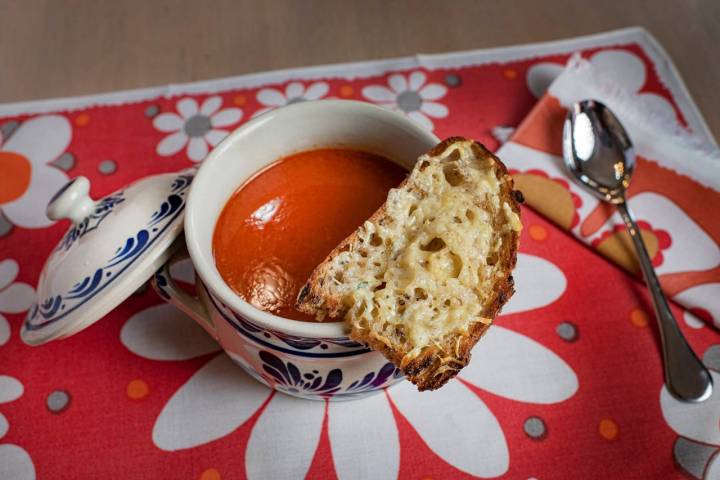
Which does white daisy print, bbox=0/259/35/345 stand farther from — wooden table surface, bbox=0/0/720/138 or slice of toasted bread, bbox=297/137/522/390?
slice of toasted bread, bbox=297/137/522/390

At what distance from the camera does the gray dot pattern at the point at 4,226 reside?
3.99 ft

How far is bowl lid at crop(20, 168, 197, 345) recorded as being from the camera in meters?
0.88

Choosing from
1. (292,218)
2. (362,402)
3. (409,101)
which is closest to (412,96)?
(409,101)

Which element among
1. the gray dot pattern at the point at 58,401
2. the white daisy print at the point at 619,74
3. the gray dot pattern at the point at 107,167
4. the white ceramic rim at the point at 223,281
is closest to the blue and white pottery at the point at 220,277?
the white ceramic rim at the point at 223,281

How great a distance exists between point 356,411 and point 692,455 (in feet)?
1.62

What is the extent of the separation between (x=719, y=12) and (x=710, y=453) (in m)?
1.16

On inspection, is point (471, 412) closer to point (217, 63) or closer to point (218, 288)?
point (218, 288)

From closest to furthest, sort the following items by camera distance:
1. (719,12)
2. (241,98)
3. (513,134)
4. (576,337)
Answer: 1. (576,337)
2. (513,134)
3. (241,98)
4. (719,12)

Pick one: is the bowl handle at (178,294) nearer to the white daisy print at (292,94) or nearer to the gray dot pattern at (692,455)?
the white daisy print at (292,94)

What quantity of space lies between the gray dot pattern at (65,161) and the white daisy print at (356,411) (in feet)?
1.31

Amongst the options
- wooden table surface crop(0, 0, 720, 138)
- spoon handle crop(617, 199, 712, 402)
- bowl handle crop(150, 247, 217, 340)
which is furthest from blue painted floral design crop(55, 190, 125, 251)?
spoon handle crop(617, 199, 712, 402)

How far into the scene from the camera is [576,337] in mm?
1083

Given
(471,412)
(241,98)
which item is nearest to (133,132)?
(241,98)

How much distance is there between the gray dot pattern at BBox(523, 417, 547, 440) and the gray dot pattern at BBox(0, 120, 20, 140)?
1139 millimetres
